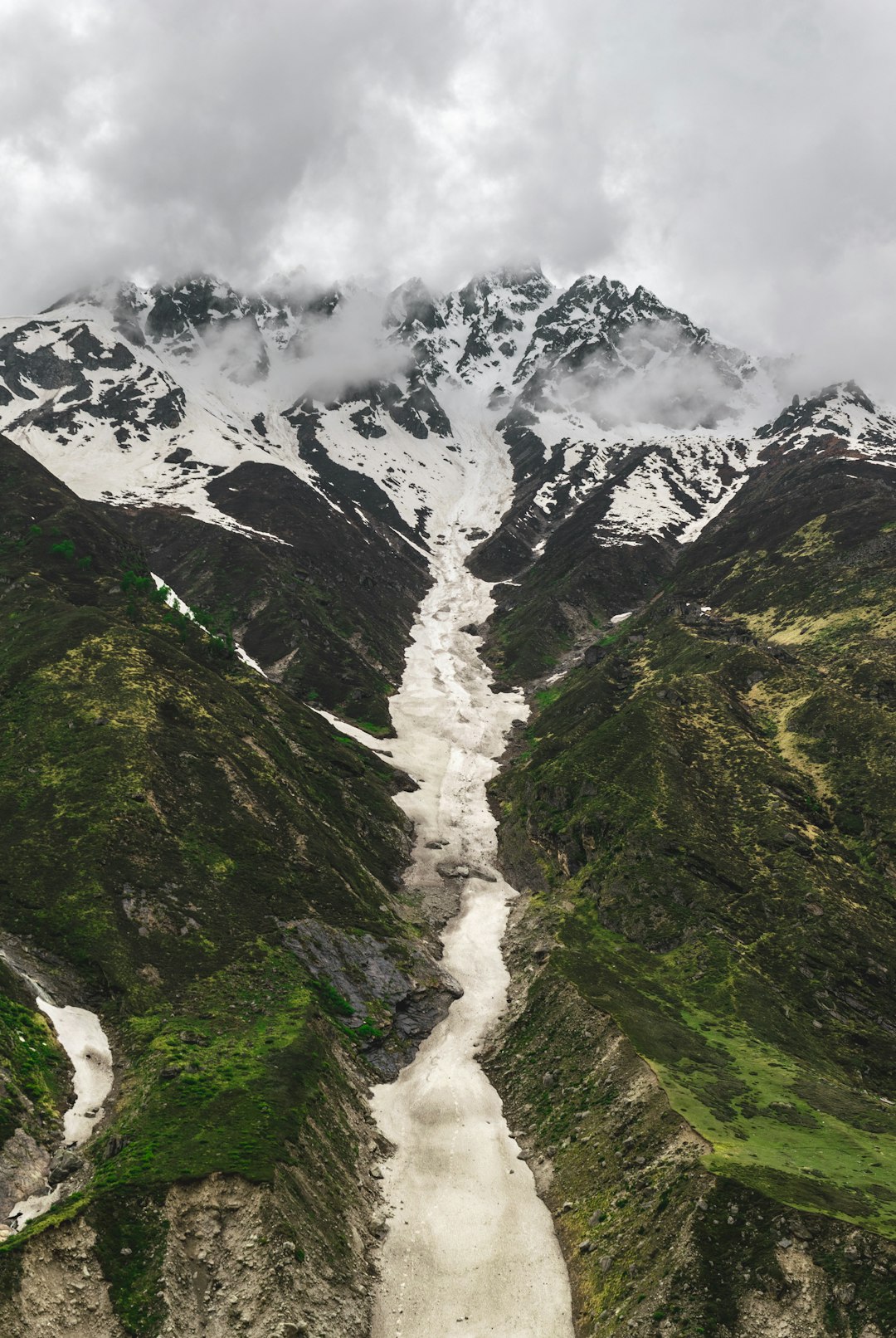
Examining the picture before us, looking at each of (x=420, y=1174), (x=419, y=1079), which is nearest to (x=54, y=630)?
(x=419, y=1079)

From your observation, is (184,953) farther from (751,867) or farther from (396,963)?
(751,867)

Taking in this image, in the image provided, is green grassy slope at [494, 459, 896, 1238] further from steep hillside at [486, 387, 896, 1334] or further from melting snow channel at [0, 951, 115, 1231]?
melting snow channel at [0, 951, 115, 1231]

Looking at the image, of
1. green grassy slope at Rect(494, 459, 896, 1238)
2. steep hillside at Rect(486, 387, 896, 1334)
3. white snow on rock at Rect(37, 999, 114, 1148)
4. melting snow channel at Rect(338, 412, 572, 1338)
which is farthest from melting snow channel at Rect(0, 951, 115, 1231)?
green grassy slope at Rect(494, 459, 896, 1238)

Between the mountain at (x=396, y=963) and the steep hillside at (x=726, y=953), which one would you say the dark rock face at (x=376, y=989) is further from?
the steep hillside at (x=726, y=953)

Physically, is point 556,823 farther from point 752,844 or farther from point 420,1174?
point 420,1174

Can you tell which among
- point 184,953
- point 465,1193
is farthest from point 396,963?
point 465,1193
